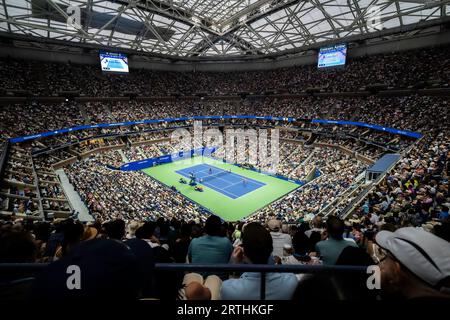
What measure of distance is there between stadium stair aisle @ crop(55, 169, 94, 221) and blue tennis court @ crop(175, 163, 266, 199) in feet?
45.6

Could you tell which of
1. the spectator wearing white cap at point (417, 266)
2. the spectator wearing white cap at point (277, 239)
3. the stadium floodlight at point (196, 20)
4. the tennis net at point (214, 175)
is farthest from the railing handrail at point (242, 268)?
the stadium floodlight at point (196, 20)

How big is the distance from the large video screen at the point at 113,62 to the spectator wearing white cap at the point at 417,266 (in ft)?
171

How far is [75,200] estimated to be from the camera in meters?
20.3

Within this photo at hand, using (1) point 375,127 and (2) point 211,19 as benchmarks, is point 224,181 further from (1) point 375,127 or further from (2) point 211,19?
(2) point 211,19

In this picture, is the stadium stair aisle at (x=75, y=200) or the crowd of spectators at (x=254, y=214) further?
the stadium stair aisle at (x=75, y=200)

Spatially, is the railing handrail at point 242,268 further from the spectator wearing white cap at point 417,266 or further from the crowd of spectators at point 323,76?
the crowd of spectators at point 323,76

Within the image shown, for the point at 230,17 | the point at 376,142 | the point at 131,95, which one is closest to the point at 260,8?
the point at 230,17

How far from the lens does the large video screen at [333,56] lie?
4047 cm

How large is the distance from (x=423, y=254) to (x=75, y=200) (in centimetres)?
2331

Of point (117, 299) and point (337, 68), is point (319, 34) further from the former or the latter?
point (117, 299)

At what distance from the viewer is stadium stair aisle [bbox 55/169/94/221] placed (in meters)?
17.8

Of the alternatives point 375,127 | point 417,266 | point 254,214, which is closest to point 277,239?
point 417,266

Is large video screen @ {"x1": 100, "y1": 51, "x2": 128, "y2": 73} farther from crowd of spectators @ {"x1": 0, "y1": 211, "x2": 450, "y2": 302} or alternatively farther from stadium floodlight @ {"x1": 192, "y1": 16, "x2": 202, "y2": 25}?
crowd of spectators @ {"x1": 0, "y1": 211, "x2": 450, "y2": 302}

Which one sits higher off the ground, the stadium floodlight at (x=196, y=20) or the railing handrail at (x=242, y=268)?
the stadium floodlight at (x=196, y=20)
